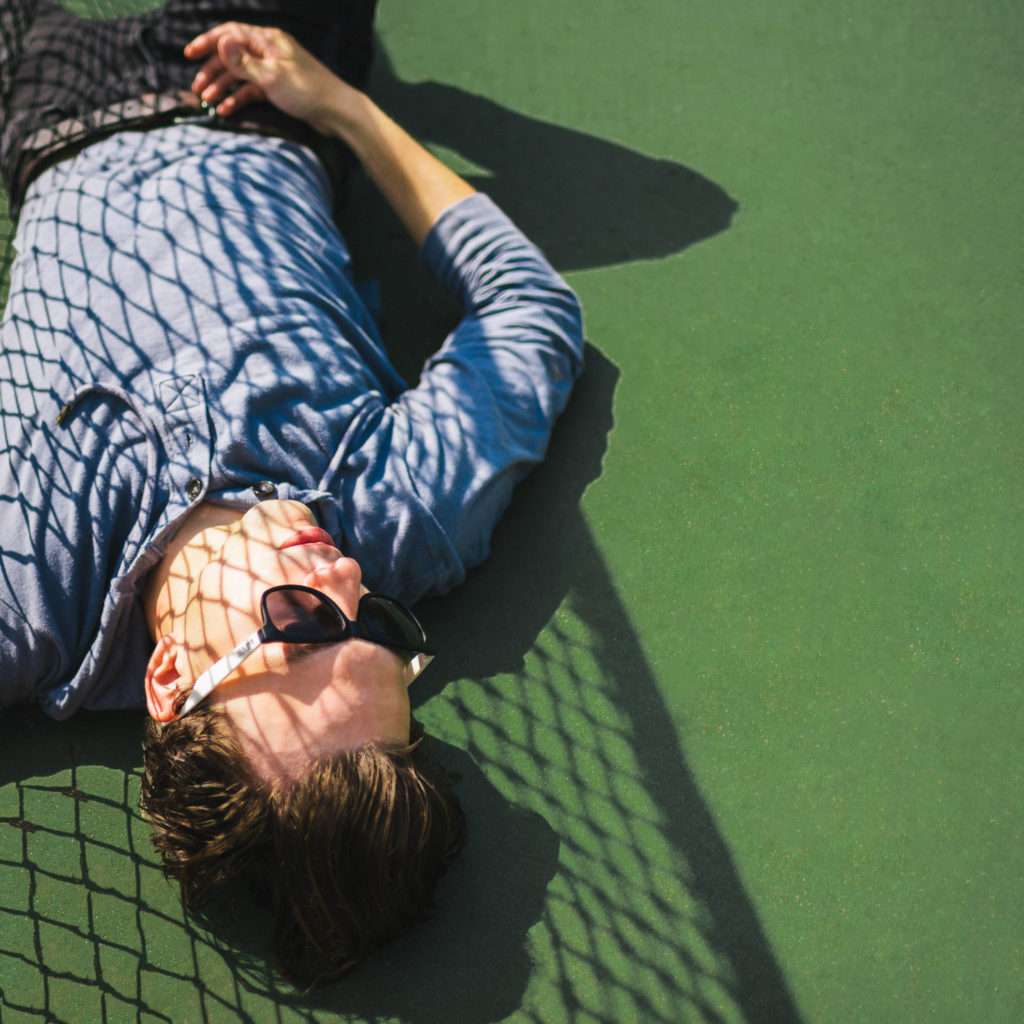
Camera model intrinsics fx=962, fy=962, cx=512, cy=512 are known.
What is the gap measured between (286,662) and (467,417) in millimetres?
679

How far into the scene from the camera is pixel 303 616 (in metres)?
1.63

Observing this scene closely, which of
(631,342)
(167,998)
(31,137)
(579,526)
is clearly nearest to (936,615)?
(579,526)

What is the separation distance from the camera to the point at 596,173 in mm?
2709

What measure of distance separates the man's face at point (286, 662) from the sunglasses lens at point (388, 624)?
0.06ft

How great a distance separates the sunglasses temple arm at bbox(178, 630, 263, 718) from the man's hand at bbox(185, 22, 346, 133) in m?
1.40

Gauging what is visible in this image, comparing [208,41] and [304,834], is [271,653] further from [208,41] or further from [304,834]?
[208,41]

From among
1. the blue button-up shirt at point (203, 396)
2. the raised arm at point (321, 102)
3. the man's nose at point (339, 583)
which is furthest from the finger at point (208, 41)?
the man's nose at point (339, 583)

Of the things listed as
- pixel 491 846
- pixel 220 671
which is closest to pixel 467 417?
pixel 220 671

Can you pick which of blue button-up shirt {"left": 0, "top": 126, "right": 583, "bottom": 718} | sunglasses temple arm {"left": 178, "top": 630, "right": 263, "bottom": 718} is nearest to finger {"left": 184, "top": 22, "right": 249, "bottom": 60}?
blue button-up shirt {"left": 0, "top": 126, "right": 583, "bottom": 718}

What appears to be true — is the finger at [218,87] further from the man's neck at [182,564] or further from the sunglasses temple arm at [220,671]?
the sunglasses temple arm at [220,671]

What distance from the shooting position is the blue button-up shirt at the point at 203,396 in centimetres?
180

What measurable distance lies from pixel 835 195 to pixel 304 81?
144 centimetres

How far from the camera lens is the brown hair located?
155cm

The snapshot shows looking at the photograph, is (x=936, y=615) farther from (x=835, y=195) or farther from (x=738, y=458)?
(x=835, y=195)
